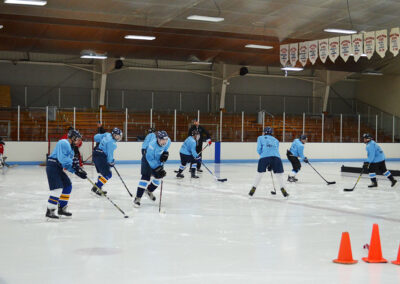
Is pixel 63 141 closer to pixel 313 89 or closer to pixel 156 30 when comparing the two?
pixel 156 30

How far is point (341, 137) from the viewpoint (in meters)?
24.3

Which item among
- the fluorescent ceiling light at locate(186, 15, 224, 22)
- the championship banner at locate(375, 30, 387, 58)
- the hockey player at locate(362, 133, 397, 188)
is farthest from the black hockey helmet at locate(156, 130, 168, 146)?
the championship banner at locate(375, 30, 387, 58)

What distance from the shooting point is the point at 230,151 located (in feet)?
72.5

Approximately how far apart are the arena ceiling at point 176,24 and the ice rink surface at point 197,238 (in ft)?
22.4

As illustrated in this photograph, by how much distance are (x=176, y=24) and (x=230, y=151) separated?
261 inches

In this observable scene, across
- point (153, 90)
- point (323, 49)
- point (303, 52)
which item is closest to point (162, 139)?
point (323, 49)

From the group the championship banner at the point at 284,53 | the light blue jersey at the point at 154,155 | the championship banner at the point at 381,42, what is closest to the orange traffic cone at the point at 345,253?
the light blue jersey at the point at 154,155

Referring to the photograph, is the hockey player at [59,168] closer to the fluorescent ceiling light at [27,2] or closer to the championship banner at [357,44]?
the fluorescent ceiling light at [27,2]

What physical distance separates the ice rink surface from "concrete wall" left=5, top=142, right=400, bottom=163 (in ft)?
30.0

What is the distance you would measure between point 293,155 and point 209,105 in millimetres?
14246

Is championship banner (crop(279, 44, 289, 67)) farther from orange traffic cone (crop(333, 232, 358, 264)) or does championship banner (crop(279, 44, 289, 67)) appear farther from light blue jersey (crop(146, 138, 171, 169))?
orange traffic cone (crop(333, 232, 358, 264))

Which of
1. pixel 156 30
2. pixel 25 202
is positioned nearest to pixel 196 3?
pixel 156 30

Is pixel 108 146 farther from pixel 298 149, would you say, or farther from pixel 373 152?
pixel 373 152

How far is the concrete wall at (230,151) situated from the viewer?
62.2 ft
